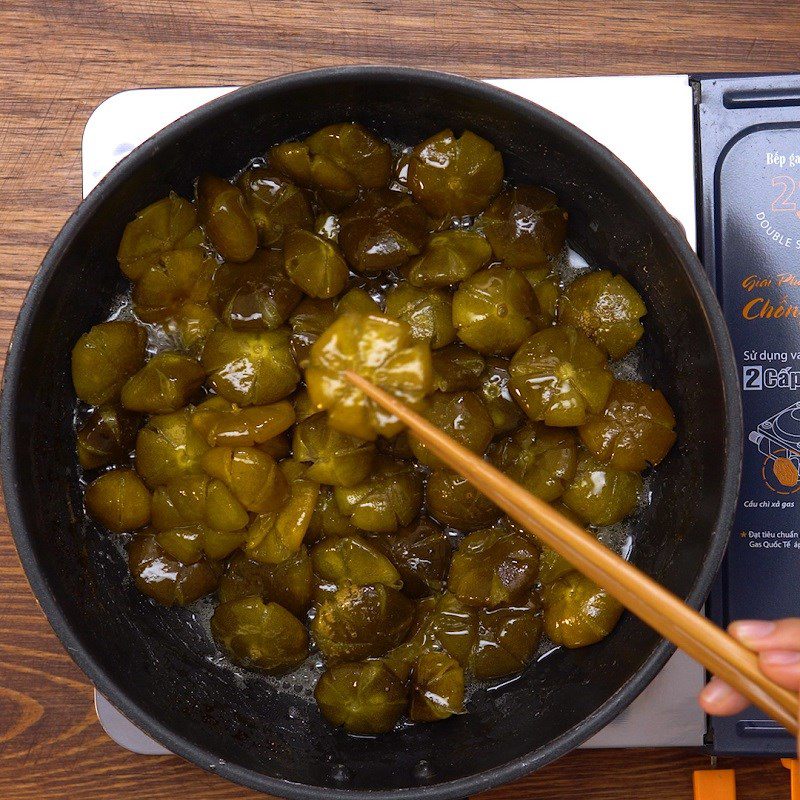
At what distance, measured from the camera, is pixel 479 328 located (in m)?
1.54

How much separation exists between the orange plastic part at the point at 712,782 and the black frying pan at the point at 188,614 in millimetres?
413

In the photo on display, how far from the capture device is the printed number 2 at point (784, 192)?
1611 mm

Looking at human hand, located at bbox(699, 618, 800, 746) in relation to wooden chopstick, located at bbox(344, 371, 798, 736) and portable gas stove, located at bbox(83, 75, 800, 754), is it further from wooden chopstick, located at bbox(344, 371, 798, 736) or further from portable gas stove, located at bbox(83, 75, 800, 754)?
portable gas stove, located at bbox(83, 75, 800, 754)

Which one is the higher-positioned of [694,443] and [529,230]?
[529,230]

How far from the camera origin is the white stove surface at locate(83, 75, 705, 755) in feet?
5.36

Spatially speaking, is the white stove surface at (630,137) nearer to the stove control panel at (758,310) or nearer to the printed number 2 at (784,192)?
the stove control panel at (758,310)

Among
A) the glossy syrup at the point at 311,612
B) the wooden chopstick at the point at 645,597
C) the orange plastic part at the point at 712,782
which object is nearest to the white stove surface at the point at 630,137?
the orange plastic part at the point at 712,782

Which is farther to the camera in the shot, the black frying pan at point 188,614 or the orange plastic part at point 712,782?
the orange plastic part at point 712,782

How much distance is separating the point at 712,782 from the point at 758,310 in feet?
3.20

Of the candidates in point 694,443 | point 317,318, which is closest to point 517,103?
point 317,318

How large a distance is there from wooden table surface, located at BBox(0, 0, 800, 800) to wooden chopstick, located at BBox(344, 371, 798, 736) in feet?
2.73

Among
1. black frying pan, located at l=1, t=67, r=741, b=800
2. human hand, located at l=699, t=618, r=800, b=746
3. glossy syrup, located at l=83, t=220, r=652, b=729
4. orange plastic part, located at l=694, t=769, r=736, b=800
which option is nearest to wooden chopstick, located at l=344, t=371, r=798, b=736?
human hand, located at l=699, t=618, r=800, b=746

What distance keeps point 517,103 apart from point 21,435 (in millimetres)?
993

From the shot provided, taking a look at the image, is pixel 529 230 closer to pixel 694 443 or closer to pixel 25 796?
pixel 694 443
